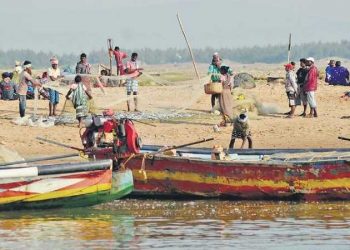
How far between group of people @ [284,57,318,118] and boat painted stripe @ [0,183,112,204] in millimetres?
10125

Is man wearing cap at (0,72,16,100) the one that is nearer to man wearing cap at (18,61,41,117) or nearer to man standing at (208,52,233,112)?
man wearing cap at (18,61,41,117)

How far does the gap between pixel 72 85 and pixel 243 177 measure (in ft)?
23.6

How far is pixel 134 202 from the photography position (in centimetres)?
2038

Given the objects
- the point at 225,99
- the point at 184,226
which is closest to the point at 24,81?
the point at 225,99

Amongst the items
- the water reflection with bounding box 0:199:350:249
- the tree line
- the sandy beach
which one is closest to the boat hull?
the water reflection with bounding box 0:199:350:249

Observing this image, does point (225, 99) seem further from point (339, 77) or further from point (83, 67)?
point (339, 77)

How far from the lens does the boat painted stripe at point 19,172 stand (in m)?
18.3

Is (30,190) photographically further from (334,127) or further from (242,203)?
(334,127)

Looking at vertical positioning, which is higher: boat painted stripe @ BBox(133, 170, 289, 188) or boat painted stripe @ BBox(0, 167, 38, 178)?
boat painted stripe @ BBox(0, 167, 38, 178)

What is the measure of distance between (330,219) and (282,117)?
423 inches

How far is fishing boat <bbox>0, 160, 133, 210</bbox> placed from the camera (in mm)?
18391

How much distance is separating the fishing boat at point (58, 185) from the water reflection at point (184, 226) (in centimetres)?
20

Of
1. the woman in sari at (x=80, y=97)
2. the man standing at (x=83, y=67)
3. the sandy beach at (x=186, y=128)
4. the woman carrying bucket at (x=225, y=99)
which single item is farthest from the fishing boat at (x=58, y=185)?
the man standing at (x=83, y=67)

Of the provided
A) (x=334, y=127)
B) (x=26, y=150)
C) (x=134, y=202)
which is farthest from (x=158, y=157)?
(x=334, y=127)
